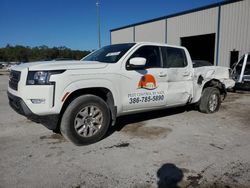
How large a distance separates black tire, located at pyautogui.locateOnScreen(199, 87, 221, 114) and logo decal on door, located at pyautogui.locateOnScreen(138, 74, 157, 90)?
7.05 ft

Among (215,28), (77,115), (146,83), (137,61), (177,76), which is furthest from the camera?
(215,28)

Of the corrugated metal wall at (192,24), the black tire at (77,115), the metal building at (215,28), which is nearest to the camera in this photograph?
the black tire at (77,115)

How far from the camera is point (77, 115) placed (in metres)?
4.08

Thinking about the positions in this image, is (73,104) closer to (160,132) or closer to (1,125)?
(160,132)

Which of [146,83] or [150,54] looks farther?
[150,54]

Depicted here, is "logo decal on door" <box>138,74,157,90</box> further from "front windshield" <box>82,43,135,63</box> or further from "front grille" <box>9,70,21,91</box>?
"front grille" <box>9,70,21,91</box>

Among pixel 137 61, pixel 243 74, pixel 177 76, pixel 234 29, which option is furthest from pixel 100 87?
pixel 234 29

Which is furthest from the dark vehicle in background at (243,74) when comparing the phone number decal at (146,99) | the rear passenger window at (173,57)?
the phone number decal at (146,99)

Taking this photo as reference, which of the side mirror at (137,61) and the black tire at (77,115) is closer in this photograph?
the black tire at (77,115)

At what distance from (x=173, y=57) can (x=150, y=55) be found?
76 centimetres

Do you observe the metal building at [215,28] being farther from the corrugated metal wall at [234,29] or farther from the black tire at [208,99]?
the black tire at [208,99]

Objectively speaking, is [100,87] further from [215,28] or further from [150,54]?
[215,28]

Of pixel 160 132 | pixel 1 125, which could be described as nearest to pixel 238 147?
pixel 160 132

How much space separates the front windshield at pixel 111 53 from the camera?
15.6 feet
